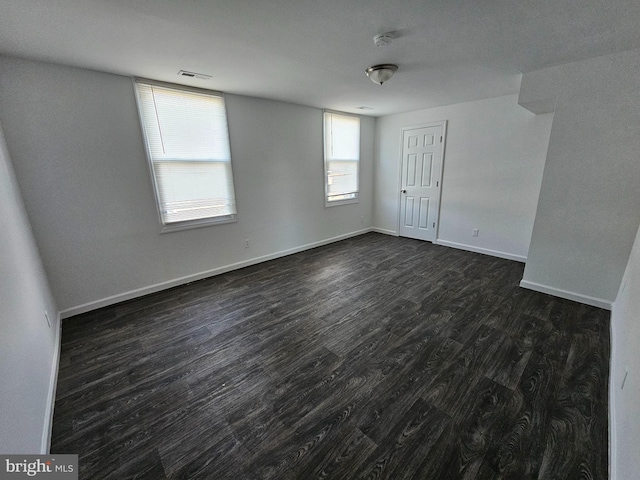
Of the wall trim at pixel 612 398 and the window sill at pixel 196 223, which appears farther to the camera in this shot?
the window sill at pixel 196 223

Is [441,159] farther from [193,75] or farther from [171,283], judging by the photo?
[171,283]

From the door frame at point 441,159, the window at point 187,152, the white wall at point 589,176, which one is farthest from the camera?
the door frame at point 441,159

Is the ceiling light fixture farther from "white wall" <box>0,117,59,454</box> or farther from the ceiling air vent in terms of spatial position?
"white wall" <box>0,117,59,454</box>

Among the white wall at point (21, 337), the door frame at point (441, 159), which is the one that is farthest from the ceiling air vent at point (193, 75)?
the door frame at point (441, 159)

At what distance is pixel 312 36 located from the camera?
196 centimetres

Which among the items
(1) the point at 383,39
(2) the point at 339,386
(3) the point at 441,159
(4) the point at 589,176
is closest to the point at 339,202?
(3) the point at 441,159

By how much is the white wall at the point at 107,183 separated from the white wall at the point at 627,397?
12.5ft

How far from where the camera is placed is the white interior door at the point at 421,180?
4594mm

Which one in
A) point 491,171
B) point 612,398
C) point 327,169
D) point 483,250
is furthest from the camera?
point 327,169

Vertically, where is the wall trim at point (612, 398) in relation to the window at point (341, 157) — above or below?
below

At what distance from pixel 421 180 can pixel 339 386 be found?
4.19 m


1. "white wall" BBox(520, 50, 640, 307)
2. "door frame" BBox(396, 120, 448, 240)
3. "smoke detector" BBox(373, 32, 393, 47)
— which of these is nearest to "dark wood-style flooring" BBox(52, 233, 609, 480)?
"white wall" BBox(520, 50, 640, 307)

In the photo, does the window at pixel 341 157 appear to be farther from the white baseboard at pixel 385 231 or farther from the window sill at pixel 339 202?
the white baseboard at pixel 385 231

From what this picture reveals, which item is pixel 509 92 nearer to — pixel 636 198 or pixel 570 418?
pixel 636 198
